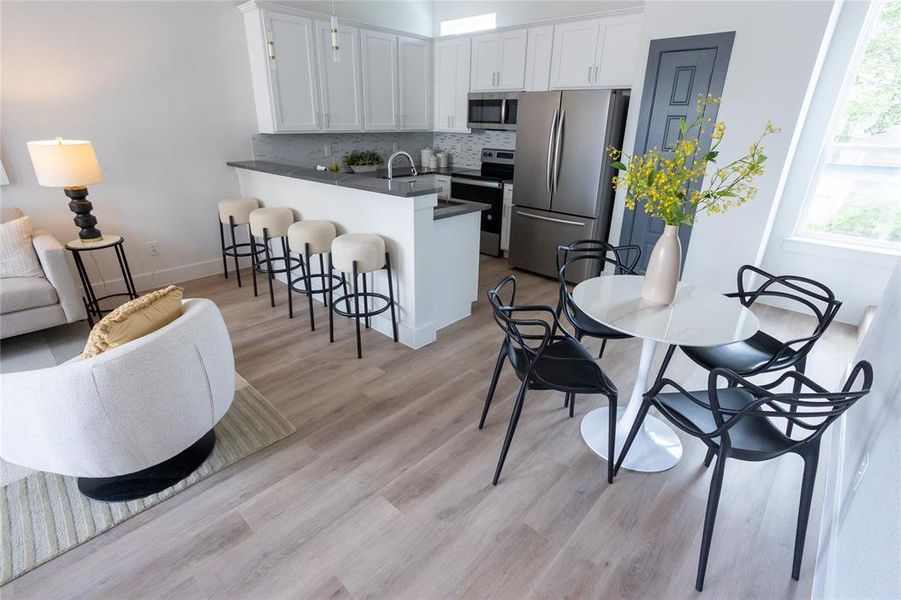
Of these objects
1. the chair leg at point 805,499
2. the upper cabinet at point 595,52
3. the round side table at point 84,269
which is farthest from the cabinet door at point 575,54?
the round side table at point 84,269

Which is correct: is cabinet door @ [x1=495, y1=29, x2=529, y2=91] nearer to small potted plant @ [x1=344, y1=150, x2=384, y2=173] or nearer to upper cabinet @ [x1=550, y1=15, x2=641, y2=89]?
upper cabinet @ [x1=550, y1=15, x2=641, y2=89]

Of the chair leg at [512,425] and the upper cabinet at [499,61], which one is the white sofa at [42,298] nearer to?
the chair leg at [512,425]

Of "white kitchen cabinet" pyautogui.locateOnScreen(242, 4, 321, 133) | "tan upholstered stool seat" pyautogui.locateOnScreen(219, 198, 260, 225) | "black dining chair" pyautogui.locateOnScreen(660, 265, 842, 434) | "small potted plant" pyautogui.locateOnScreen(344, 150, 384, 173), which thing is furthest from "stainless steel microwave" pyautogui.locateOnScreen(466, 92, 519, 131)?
"black dining chair" pyautogui.locateOnScreen(660, 265, 842, 434)

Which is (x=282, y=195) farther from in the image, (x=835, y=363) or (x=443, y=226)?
(x=835, y=363)

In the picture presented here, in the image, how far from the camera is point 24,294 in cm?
282

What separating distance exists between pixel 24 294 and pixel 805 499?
166 inches

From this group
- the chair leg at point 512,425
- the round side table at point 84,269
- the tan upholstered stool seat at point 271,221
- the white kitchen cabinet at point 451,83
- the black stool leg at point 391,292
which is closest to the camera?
the chair leg at point 512,425

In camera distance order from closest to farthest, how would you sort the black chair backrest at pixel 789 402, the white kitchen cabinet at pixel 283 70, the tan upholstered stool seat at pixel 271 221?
1. the black chair backrest at pixel 789 402
2. the tan upholstered stool seat at pixel 271 221
3. the white kitchen cabinet at pixel 283 70

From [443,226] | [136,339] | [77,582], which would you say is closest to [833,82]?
[443,226]

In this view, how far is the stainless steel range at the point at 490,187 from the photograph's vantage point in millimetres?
4883

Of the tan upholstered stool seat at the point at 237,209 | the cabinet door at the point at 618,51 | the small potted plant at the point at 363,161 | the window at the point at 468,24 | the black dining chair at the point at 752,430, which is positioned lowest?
the black dining chair at the point at 752,430

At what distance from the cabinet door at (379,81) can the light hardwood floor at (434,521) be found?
3533mm

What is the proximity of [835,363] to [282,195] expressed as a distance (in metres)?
4.42

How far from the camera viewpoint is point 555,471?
2.03 metres
